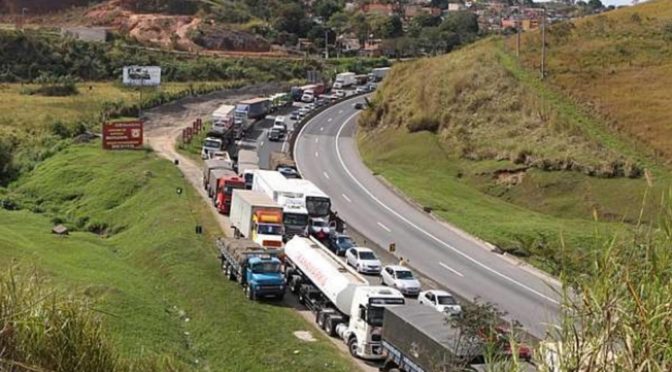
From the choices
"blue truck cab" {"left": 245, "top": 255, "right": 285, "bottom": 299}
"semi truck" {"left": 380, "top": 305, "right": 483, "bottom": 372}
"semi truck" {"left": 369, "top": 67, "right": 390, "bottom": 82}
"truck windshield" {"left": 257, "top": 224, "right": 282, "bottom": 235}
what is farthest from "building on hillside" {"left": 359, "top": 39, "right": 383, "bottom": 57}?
"semi truck" {"left": 380, "top": 305, "right": 483, "bottom": 372}

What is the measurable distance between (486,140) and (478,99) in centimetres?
690

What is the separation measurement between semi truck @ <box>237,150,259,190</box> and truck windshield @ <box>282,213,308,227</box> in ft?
29.0

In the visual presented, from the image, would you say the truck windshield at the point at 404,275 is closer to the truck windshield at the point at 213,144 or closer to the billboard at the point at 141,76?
the truck windshield at the point at 213,144

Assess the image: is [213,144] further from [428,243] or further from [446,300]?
[446,300]

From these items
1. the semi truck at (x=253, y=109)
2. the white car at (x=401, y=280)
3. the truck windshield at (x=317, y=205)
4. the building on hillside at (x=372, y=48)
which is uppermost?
the building on hillside at (x=372, y=48)

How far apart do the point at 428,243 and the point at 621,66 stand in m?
37.2

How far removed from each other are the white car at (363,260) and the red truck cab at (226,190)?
12.0 metres

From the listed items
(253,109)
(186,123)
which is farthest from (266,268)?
(186,123)

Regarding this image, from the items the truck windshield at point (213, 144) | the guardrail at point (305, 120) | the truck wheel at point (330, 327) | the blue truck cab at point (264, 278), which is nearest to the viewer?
the truck wheel at point (330, 327)

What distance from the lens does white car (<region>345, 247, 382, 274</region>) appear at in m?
36.2

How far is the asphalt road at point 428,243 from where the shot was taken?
34.6 metres

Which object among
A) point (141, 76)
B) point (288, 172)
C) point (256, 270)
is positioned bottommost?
point (256, 270)

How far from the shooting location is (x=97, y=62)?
116875 mm

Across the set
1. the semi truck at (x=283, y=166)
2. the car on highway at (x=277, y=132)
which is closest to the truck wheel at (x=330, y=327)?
the semi truck at (x=283, y=166)
